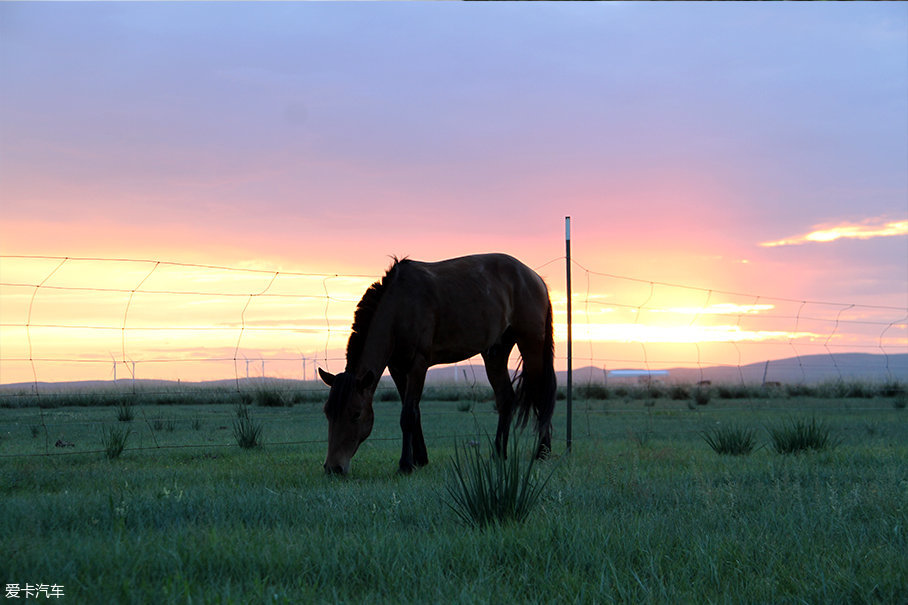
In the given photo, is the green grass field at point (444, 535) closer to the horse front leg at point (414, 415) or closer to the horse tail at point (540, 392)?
the horse front leg at point (414, 415)

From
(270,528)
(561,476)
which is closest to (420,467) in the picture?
(561,476)

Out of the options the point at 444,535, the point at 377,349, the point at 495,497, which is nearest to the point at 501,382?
the point at 377,349

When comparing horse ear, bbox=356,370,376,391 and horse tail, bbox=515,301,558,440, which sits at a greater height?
horse ear, bbox=356,370,376,391

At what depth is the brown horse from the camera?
784cm

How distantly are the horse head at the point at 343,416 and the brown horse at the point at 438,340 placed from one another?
0.01m

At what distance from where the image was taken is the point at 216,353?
12.9 metres

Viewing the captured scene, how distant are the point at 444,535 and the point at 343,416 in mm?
3272

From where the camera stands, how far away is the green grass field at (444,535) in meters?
3.69

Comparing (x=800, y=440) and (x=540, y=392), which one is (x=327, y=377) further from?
(x=800, y=440)

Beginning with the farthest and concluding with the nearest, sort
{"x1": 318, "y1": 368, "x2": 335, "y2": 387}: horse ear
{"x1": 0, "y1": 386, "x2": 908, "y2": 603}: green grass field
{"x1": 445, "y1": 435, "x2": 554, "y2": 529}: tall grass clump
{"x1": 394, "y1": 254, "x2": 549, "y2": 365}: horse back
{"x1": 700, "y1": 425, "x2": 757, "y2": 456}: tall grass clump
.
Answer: {"x1": 700, "y1": 425, "x2": 757, "y2": 456}: tall grass clump → {"x1": 394, "y1": 254, "x2": 549, "y2": 365}: horse back → {"x1": 318, "y1": 368, "x2": 335, "y2": 387}: horse ear → {"x1": 445, "y1": 435, "x2": 554, "y2": 529}: tall grass clump → {"x1": 0, "y1": 386, "x2": 908, "y2": 603}: green grass field

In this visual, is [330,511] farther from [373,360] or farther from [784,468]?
[784,468]

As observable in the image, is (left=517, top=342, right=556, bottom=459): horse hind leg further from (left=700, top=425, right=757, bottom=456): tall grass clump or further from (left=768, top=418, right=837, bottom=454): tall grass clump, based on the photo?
(left=768, top=418, right=837, bottom=454): tall grass clump

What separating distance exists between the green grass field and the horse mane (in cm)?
129

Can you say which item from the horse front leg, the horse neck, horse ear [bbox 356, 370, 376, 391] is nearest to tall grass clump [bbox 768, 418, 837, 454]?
the horse front leg
